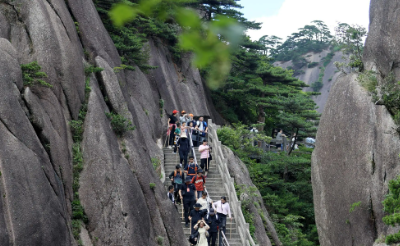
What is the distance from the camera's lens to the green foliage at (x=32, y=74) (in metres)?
10.4

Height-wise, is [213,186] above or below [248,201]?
above

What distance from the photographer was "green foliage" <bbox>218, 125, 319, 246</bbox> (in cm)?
2412

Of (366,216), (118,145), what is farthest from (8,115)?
(366,216)

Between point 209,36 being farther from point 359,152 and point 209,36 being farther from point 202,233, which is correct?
point 359,152

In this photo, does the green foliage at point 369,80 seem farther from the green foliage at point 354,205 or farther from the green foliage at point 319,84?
the green foliage at point 319,84

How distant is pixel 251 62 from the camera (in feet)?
99.4

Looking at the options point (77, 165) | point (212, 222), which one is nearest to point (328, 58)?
point (212, 222)

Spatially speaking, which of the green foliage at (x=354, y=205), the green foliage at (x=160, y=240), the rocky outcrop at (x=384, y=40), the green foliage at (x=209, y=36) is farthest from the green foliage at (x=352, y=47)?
the green foliage at (x=209, y=36)

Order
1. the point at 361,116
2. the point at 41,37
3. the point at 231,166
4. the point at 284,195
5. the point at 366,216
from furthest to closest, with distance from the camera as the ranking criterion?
the point at 284,195
the point at 231,166
the point at 361,116
the point at 366,216
the point at 41,37

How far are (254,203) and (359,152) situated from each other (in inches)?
213

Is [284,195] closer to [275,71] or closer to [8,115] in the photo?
[275,71]

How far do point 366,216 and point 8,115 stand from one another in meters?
11.1

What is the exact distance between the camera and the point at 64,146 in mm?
11188

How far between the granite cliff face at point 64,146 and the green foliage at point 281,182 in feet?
33.2
